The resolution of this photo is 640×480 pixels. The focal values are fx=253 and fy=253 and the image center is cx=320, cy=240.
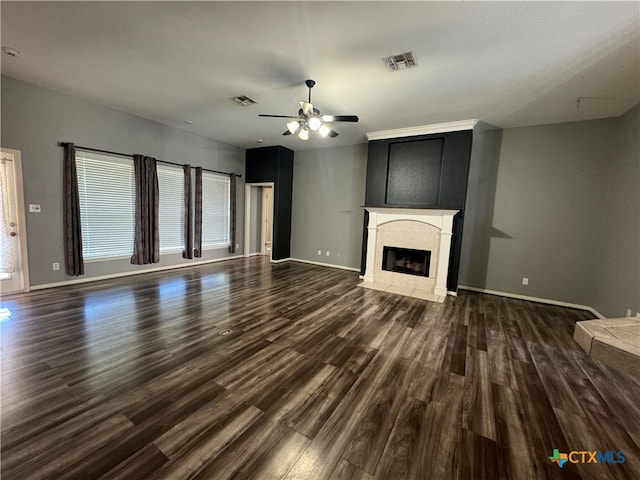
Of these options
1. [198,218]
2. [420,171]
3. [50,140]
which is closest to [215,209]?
[198,218]

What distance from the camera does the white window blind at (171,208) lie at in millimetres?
5316

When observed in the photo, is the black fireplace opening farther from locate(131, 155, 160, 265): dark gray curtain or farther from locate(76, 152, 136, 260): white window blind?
locate(76, 152, 136, 260): white window blind

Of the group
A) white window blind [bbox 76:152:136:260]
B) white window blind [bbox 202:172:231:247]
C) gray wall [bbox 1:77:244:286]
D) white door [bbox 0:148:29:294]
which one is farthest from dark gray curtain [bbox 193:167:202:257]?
white door [bbox 0:148:29:294]

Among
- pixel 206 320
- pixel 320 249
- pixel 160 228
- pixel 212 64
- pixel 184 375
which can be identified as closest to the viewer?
pixel 184 375

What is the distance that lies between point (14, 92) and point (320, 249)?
5835mm

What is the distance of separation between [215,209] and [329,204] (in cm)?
292

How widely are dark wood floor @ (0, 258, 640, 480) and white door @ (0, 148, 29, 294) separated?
0.43 meters

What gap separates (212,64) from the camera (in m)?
2.93

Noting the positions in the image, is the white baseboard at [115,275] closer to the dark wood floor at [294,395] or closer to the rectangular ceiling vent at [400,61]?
the dark wood floor at [294,395]

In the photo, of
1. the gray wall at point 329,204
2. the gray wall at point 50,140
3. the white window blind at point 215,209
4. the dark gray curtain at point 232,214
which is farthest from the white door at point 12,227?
the gray wall at point 329,204

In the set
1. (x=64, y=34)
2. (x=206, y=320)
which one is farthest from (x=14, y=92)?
(x=206, y=320)

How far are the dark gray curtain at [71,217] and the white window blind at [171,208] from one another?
1.32 m

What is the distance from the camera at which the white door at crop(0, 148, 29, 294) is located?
355 cm

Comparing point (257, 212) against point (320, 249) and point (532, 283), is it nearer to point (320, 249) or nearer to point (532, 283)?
point (320, 249)
